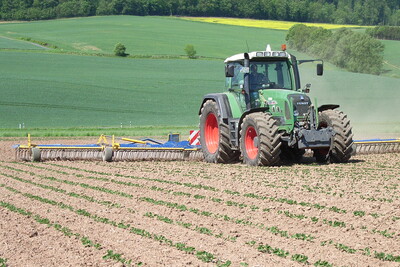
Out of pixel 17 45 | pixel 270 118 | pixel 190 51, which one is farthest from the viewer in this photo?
pixel 17 45

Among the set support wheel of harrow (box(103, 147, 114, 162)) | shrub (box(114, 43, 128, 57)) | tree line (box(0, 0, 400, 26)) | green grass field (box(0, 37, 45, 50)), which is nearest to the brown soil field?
support wheel of harrow (box(103, 147, 114, 162))

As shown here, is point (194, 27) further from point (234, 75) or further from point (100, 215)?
point (100, 215)

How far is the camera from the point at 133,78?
163 ft

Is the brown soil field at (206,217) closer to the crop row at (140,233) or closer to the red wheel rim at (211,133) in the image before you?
the crop row at (140,233)

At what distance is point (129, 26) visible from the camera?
72812 mm

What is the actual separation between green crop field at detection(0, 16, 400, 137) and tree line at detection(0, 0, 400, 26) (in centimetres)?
434

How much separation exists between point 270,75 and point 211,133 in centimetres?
233

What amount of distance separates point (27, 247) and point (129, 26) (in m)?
66.2

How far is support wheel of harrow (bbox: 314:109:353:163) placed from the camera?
1464cm

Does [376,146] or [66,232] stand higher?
[66,232]

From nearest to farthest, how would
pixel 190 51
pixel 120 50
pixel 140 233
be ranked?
pixel 140 233, pixel 120 50, pixel 190 51

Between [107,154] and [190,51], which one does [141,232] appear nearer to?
[107,154]

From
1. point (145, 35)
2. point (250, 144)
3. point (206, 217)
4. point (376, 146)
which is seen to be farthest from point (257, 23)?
point (206, 217)

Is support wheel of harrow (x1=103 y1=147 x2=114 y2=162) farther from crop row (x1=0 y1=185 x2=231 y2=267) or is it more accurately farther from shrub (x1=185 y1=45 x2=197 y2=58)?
shrub (x1=185 y1=45 x2=197 y2=58)
